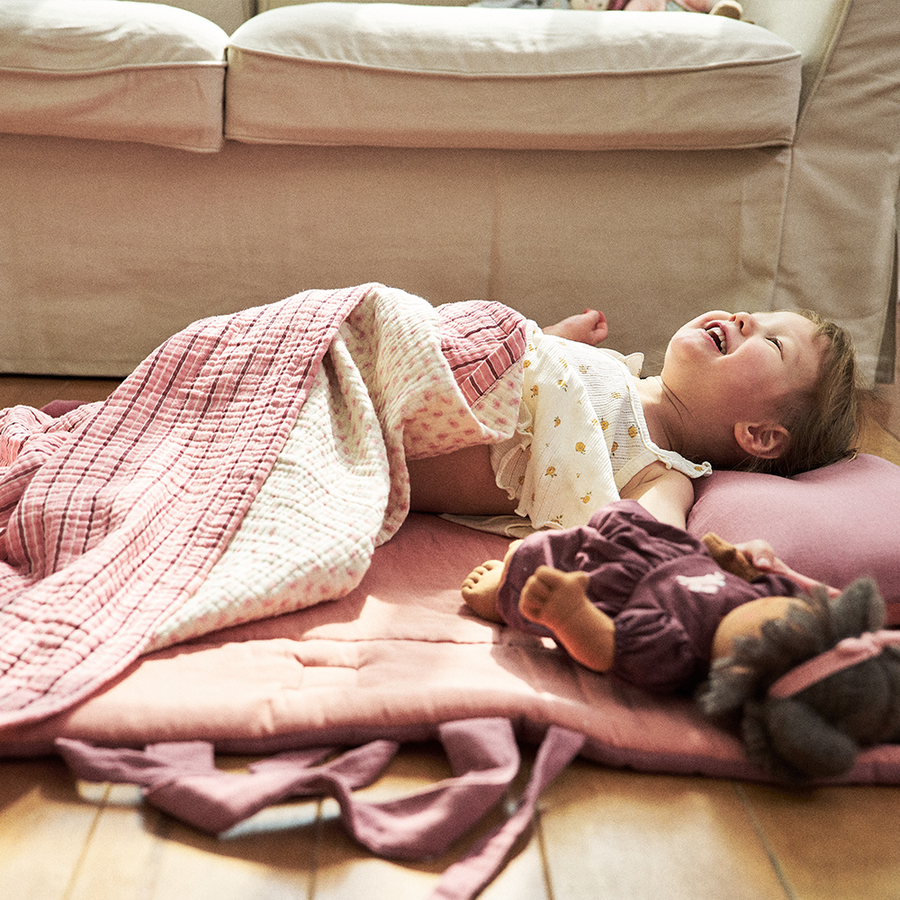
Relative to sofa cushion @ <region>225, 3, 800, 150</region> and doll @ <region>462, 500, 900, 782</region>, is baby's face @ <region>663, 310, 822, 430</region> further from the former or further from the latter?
sofa cushion @ <region>225, 3, 800, 150</region>

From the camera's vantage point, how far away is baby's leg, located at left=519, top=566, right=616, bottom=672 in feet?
2.58

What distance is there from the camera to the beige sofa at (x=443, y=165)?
148 centimetres

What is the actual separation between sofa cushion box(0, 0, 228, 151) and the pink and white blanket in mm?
529

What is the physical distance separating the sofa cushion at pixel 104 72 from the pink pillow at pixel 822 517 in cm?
104

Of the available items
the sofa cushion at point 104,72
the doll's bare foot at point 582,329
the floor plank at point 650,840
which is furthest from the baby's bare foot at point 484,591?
the sofa cushion at point 104,72

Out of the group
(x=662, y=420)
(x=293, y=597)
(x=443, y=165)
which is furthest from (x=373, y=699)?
(x=443, y=165)

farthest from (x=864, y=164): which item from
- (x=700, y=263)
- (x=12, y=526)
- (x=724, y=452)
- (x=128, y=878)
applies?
(x=128, y=878)

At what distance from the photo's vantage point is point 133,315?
164cm

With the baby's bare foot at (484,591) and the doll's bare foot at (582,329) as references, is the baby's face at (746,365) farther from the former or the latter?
the baby's bare foot at (484,591)

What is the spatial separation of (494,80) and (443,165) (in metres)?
0.17

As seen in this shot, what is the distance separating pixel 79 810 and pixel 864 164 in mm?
1610

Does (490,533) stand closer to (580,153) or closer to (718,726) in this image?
(718,726)

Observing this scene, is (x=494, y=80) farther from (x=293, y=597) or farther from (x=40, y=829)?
(x=40, y=829)

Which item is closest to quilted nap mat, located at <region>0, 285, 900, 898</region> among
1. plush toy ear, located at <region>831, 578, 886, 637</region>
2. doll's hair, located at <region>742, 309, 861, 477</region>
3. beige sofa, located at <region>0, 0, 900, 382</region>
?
plush toy ear, located at <region>831, 578, 886, 637</region>
